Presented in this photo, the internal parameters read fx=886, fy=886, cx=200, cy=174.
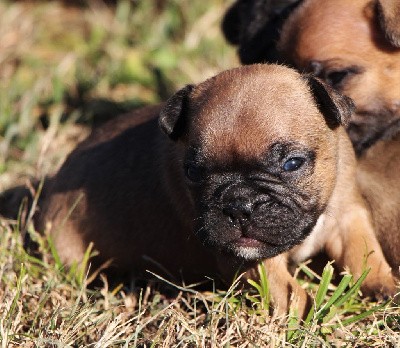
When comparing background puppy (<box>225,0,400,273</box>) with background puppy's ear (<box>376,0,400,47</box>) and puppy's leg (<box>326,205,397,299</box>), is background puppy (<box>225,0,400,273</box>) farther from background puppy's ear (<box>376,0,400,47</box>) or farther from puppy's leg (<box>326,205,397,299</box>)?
puppy's leg (<box>326,205,397,299</box>)

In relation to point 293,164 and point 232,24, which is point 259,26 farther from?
point 293,164

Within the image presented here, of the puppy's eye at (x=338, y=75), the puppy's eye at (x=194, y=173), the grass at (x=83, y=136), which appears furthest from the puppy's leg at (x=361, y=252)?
the puppy's eye at (x=194, y=173)

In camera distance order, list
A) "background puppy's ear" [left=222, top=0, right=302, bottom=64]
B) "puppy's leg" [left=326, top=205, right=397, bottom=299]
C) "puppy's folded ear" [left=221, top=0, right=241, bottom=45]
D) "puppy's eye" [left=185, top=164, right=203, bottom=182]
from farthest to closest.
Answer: "puppy's folded ear" [left=221, top=0, right=241, bottom=45] < "background puppy's ear" [left=222, top=0, right=302, bottom=64] < "puppy's leg" [left=326, top=205, right=397, bottom=299] < "puppy's eye" [left=185, top=164, right=203, bottom=182]

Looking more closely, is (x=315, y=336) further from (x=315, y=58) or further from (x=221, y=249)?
(x=315, y=58)

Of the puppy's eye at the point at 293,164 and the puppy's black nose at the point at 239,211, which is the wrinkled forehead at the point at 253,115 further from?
the puppy's black nose at the point at 239,211

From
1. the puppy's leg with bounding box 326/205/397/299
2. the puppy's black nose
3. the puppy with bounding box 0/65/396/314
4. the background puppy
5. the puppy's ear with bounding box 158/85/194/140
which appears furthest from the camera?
the background puppy

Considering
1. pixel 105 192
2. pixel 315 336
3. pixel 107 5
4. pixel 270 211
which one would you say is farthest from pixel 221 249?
pixel 107 5

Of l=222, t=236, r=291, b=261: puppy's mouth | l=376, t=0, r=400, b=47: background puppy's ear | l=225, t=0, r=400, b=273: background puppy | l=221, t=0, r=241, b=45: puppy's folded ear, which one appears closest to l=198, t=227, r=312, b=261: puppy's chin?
l=222, t=236, r=291, b=261: puppy's mouth

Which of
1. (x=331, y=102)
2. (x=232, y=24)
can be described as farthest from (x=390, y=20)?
(x=232, y=24)
